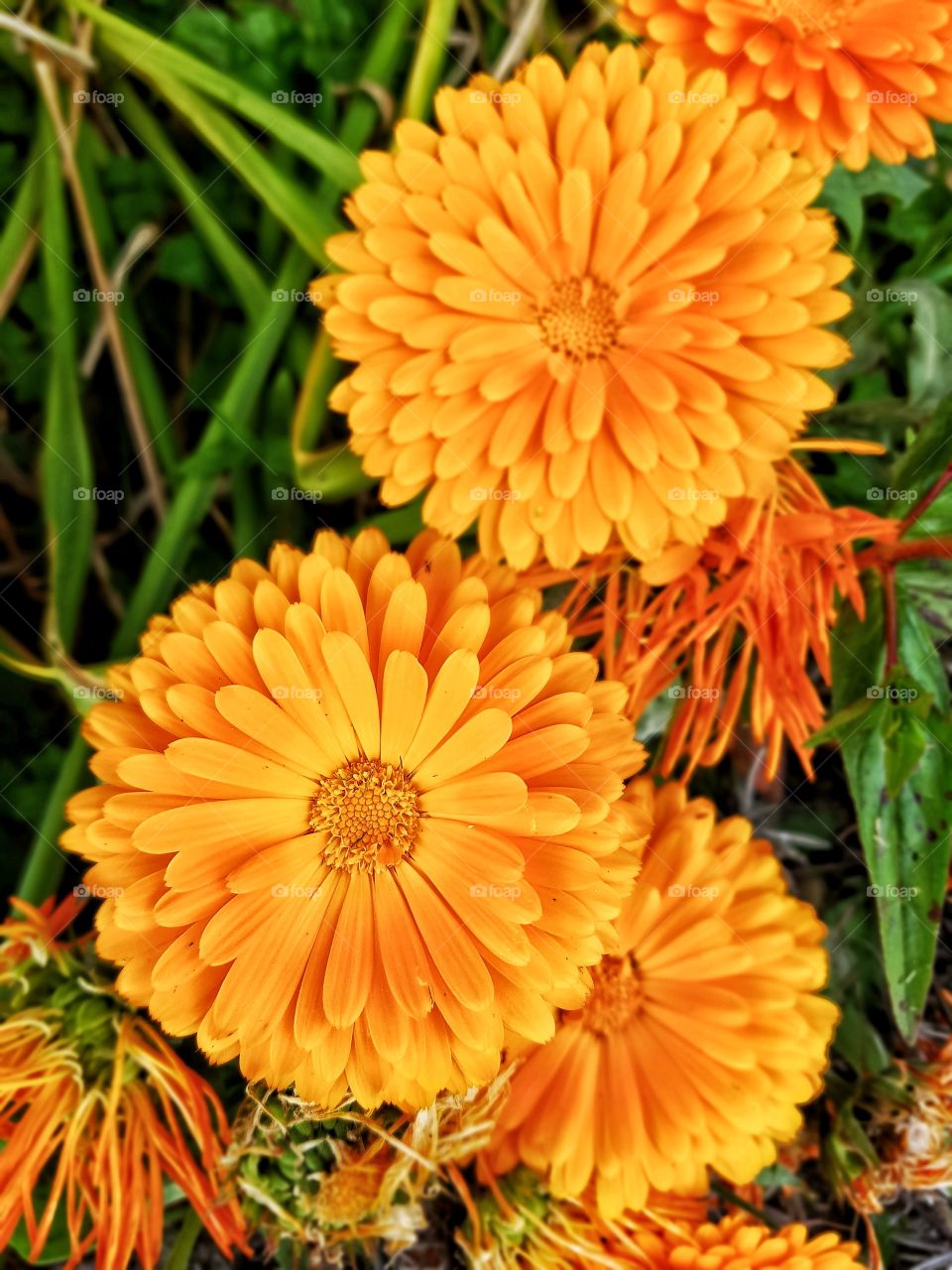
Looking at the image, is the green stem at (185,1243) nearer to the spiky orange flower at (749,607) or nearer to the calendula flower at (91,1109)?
the calendula flower at (91,1109)

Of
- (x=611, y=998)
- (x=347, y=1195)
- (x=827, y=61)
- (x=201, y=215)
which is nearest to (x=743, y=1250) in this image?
(x=611, y=998)

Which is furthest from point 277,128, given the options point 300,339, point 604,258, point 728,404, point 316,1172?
point 316,1172

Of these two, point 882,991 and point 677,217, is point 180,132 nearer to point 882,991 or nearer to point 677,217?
point 677,217

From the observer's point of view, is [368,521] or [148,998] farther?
[368,521]

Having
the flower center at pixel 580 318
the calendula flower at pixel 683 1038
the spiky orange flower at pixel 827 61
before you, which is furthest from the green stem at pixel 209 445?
the calendula flower at pixel 683 1038

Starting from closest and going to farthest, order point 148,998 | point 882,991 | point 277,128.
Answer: point 148,998 → point 277,128 → point 882,991
